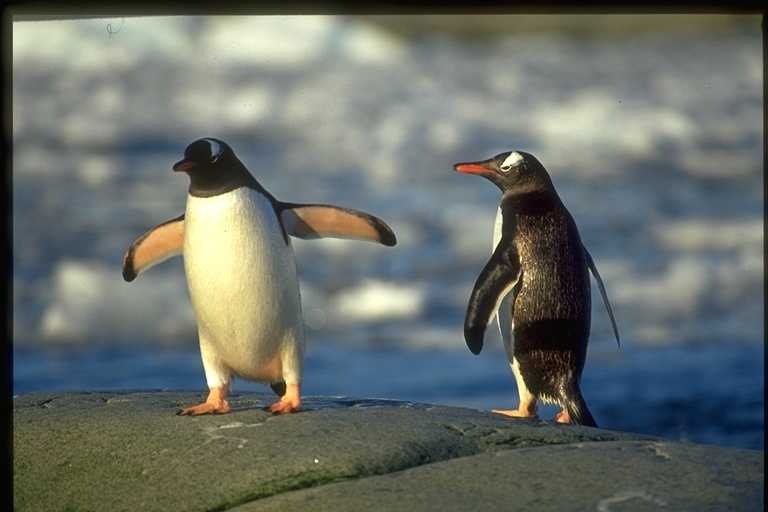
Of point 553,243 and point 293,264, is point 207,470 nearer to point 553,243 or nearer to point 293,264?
point 293,264

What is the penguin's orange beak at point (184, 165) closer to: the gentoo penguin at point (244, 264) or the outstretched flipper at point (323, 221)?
the gentoo penguin at point (244, 264)

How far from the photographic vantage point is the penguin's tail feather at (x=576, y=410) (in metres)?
3.75

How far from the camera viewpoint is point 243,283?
370 cm

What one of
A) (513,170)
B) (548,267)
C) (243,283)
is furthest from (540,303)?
(243,283)

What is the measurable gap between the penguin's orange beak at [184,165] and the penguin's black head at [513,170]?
946 mm

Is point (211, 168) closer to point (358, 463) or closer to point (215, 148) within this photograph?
point (215, 148)

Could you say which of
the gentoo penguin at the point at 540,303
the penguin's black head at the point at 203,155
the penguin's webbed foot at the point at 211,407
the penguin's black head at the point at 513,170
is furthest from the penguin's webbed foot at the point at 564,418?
the penguin's black head at the point at 203,155

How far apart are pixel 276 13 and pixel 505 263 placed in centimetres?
117

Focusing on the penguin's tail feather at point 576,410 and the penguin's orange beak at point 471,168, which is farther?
the penguin's orange beak at point 471,168

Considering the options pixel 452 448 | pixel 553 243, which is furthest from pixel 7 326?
pixel 553 243

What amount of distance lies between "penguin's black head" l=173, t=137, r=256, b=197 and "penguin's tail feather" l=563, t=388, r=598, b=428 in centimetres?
138

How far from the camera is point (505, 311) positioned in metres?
3.84

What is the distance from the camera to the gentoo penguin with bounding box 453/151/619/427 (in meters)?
3.72

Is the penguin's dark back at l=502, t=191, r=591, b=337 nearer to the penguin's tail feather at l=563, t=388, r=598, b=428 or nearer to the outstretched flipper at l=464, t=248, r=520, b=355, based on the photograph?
the outstretched flipper at l=464, t=248, r=520, b=355
